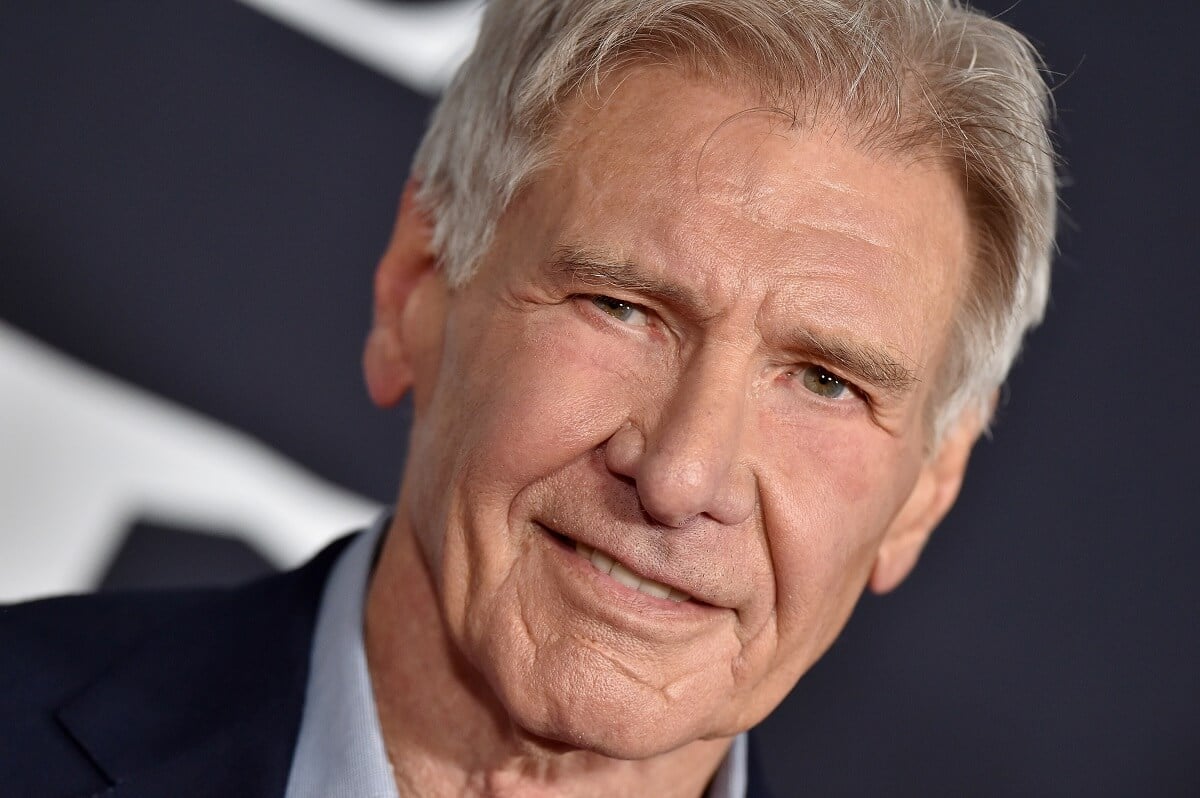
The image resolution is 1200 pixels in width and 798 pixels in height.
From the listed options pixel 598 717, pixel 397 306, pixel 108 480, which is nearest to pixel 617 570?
pixel 598 717

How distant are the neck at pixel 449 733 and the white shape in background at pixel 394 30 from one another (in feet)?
4.30

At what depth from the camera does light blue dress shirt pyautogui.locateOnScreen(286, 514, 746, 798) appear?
1896 millimetres

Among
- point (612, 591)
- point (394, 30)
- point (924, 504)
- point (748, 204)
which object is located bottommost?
point (612, 591)

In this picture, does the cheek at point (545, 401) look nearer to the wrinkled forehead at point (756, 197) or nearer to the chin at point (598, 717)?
the wrinkled forehead at point (756, 197)

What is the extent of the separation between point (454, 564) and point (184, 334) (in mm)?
1393

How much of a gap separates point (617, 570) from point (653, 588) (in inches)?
2.0

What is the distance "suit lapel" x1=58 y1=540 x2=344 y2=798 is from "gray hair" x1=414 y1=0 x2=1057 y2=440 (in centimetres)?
59

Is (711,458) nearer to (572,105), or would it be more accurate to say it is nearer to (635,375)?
(635,375)

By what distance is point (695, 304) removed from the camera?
67.1 inches

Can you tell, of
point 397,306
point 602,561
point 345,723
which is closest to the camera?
point 602,561

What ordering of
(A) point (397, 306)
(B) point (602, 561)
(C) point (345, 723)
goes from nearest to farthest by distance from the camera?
1. (B) point (602, 561)
2. (C) point (345, 723)
3. (A) point (397, 306)

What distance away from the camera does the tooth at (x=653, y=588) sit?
176 cm

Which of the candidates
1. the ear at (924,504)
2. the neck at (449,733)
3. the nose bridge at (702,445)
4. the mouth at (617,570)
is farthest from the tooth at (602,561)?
the ear at (924,504)

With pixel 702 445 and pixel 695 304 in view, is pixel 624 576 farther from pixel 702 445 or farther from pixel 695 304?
pixel 695 304
